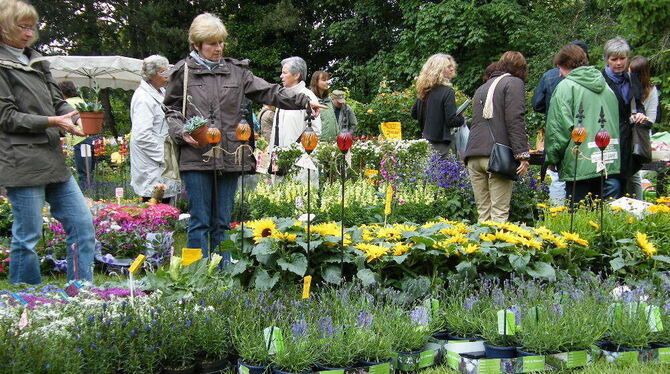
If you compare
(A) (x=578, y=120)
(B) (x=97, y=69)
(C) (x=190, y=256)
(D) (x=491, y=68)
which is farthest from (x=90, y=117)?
(B) (x=97, y=69)

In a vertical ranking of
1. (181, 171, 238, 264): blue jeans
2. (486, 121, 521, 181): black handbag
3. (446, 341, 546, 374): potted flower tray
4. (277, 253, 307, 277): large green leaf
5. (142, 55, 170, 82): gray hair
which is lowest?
(446, 341, 546, 374): potted flower tray

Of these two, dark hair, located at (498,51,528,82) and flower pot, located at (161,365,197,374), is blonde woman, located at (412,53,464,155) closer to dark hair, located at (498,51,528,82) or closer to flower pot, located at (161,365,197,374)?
dark hair, located at (498,51,528,82)

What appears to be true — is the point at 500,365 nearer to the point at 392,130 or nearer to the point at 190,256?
the point at 190,256

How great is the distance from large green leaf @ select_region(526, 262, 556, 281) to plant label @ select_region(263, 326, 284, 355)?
1620 millimetres

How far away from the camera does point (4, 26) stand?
3.74 meters

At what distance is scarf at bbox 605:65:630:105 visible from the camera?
6.16 metres

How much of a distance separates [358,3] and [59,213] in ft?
68.4

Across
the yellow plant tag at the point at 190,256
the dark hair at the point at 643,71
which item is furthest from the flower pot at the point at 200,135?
the dark hair at the point at 643,71

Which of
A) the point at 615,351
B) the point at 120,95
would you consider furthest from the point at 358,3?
the point at 615,351

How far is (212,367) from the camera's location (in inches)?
115

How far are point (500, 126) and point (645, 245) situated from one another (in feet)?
6.25

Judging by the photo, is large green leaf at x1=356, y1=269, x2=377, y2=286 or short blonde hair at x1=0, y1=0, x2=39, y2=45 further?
short blonde hair at x1=0, y1=0, x2=39, y2=45

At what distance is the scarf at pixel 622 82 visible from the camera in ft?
20.2

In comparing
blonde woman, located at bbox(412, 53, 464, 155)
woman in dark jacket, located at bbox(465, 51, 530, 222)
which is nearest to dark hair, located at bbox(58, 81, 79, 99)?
blonde woman, located at bbox(412, 53, 464, 155)
